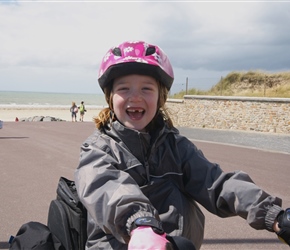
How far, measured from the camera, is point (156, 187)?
7.15 ft

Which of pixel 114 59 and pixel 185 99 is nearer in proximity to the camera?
pixel 114 59

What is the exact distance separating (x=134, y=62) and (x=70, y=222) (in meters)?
0.96

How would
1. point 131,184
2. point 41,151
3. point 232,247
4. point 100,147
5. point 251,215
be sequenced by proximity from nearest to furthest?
point 131,184
point 251,215
point 100,147
point 232,247
point 41,151

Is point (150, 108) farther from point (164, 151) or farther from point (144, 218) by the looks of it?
point (144, 218)

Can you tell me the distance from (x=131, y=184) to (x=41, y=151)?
934 centimetres

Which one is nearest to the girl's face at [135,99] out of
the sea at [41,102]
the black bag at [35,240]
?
the black bag at [35,240]

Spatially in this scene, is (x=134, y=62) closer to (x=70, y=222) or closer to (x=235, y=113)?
(x=70, y=222)

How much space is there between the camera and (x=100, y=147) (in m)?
2.14

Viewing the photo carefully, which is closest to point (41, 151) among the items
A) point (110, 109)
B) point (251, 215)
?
point (110, 109)

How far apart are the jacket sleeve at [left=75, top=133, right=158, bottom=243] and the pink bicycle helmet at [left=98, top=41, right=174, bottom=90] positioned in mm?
396

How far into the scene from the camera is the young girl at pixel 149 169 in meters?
1.93

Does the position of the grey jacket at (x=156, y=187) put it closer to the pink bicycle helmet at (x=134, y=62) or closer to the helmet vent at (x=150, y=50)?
the pink bicycle helmet at (x=134, y=62)

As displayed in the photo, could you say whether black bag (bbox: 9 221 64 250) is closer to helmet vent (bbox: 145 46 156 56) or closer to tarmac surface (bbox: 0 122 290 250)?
helmet vent (bbox: 145 46 156 56)

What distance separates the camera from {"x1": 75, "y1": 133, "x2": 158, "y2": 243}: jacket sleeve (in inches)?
67.0
